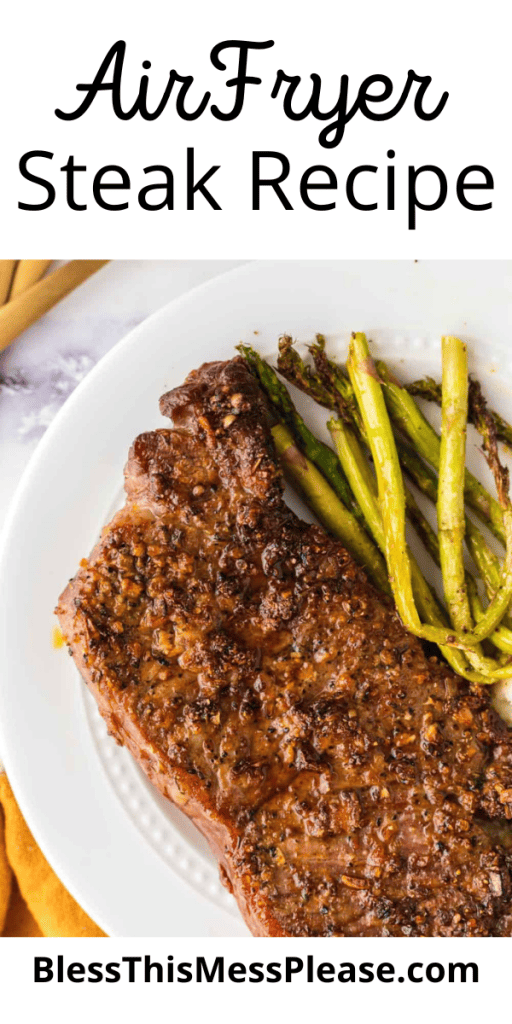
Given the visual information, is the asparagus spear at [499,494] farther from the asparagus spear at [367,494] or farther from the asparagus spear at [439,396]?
the asparagus spear at [367,494]

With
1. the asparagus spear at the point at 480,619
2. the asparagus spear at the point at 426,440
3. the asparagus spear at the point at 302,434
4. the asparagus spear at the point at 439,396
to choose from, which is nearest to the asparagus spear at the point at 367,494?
the asparagus spear at the point at 302,434

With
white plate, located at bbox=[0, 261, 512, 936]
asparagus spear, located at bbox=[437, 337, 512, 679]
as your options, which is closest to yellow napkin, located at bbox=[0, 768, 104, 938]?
white plate, located at bbox=[0, 261, 512, 936]

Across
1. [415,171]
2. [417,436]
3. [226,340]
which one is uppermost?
[415,171]

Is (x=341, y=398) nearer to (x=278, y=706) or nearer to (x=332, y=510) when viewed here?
(x=332, y=510)

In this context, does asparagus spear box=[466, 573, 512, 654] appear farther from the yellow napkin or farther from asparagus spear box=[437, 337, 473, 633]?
the yellow napkin

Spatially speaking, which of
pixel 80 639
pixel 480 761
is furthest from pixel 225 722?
pixel 480 761

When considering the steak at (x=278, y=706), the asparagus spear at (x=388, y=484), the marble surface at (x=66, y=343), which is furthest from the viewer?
the marble surface at (x=66, y=343)

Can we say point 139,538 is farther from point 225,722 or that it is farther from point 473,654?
point 473,654
